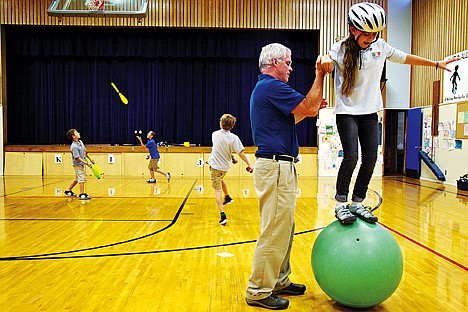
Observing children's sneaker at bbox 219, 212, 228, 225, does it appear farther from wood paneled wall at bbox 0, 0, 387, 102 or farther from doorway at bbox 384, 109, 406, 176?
doorway at bbox 384, 109, 406, 176

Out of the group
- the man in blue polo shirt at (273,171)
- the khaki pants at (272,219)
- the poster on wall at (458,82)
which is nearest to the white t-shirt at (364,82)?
the man in blue polo shirt at (273,171)

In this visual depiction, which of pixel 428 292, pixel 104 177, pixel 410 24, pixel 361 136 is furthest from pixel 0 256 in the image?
pixel 410 24

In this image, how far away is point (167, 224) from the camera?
6691mm

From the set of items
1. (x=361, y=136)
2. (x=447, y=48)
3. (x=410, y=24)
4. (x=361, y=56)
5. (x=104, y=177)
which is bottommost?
(x=104, y=177)

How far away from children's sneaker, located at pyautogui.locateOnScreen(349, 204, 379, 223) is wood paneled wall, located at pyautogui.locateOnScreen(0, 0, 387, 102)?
12.4 meters

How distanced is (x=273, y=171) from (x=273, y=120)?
385 mm

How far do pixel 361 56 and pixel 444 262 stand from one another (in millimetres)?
2594

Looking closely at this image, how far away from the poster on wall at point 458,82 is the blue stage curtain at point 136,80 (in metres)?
4.76

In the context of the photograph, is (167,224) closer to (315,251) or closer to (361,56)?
(315,251)

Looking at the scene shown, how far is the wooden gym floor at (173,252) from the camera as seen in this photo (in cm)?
354

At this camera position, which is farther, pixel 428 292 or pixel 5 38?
pixel 5 38

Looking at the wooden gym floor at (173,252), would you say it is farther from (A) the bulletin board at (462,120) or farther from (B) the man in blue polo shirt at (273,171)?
(A) the bulletin board at (462,120)

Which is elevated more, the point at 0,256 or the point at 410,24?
the point at 410,24

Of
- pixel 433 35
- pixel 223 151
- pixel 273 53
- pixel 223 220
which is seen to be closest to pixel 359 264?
pixel 273 53
